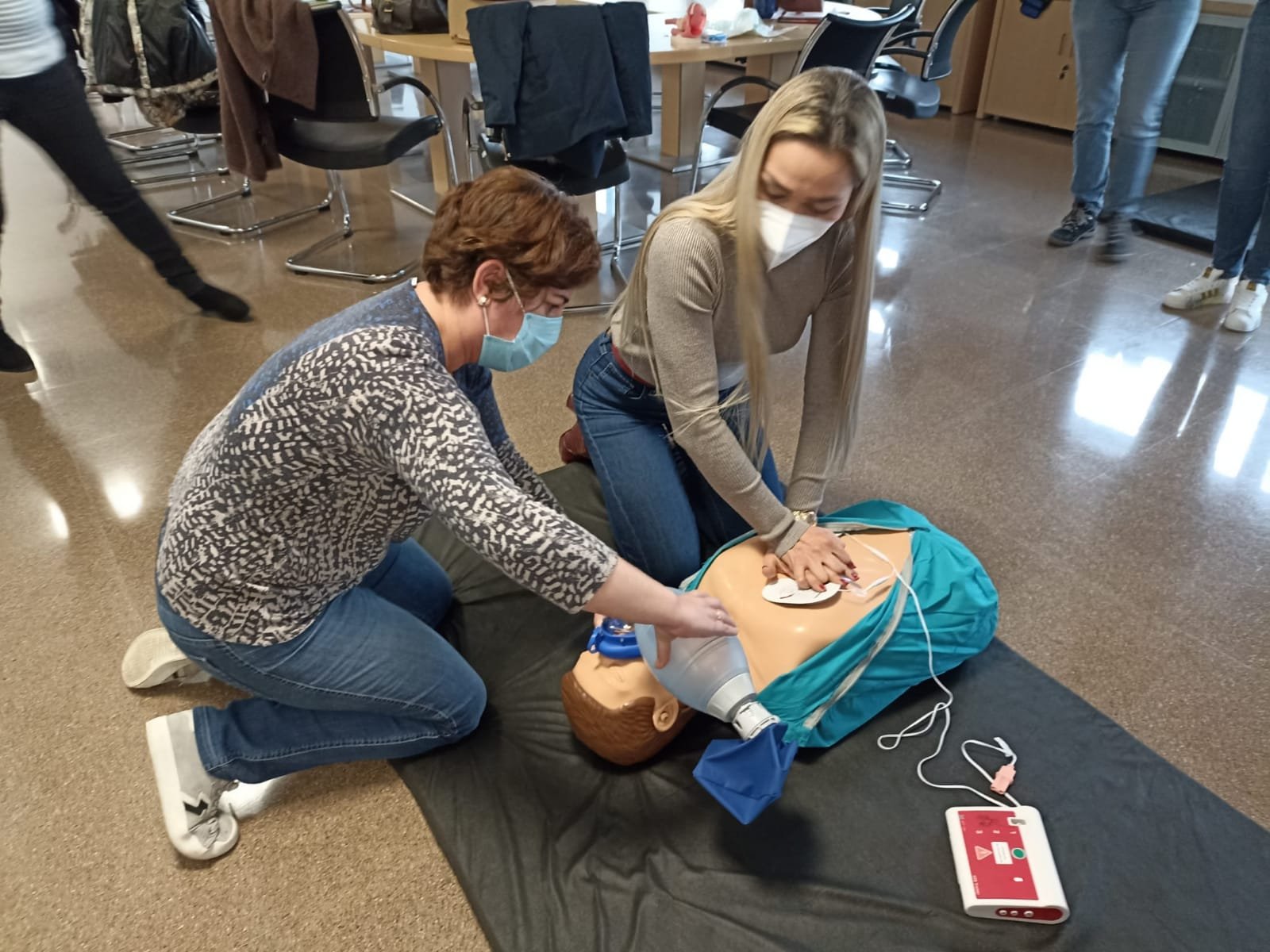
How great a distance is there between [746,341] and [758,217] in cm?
20

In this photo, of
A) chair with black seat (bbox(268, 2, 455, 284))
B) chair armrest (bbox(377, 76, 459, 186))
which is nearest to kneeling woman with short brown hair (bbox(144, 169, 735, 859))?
chair with black seat (bbox(268, 2, 455, 284))

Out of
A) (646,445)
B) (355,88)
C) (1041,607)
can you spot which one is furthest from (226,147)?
(1041,607)

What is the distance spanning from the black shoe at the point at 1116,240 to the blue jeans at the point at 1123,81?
0.13 feet

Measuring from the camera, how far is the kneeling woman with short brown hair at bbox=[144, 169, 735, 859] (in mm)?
1027

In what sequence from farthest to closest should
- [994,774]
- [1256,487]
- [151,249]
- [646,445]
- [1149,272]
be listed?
1. [1149,272]
2. [151,249]
3. [1256,487]
4. [646,445]
5. [994,774]

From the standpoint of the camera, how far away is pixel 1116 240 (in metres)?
3.37

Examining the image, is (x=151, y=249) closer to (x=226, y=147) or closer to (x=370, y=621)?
(x=226, y=147)

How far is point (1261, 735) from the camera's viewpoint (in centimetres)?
153

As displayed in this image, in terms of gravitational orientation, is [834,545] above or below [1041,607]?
above

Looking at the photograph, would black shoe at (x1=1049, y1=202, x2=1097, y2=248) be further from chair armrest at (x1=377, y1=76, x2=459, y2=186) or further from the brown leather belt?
the brown leather belt

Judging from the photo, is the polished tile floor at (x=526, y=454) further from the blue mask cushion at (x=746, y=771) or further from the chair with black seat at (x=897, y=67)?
the chair with black seat at (x=897, y=67)

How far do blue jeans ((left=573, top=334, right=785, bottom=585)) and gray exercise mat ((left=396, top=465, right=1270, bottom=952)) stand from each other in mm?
316

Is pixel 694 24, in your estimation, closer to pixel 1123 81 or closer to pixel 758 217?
pixel 1123 81

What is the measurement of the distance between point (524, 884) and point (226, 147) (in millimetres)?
2716
